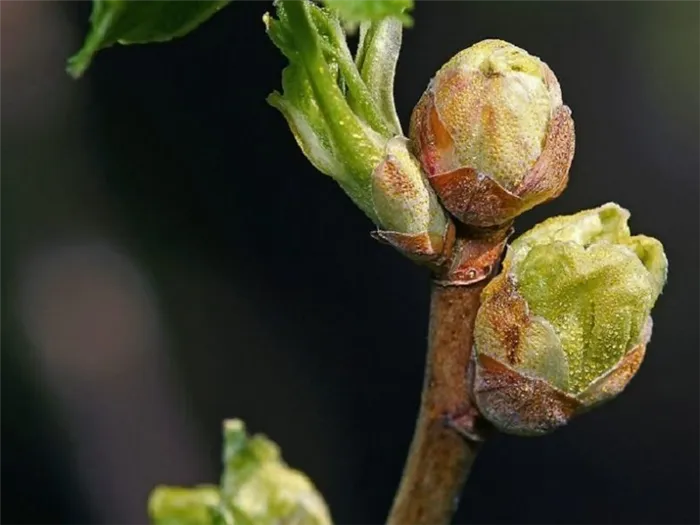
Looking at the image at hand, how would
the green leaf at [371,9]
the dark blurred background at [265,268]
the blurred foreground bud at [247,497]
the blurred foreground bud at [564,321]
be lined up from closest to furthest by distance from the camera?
the green leaf at [371,9] < the blurred foreground bud at [564,321] < the blurred foreground bud at [247,497] < the dark blurred background at [265,268]

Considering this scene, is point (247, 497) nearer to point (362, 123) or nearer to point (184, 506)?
point (184, 506)

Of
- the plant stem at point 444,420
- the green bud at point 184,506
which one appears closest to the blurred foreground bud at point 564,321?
the plant stem at point 444,420

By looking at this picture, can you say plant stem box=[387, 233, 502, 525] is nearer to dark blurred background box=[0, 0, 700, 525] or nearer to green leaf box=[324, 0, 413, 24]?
green leaf box=[324, 0, 413, 24]

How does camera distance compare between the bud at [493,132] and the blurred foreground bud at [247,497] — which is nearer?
the bud at [493,132]

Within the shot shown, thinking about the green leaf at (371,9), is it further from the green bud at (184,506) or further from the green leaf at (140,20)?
the green bud at (184,506)

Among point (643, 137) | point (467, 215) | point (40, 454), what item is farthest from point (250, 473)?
point (643, 137)

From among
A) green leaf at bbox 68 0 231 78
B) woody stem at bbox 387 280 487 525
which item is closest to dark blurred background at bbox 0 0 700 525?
woody stem at bbox 387 280 487 525

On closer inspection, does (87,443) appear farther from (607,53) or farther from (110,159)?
(607,53)

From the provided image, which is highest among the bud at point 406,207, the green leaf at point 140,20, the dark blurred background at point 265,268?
the green leaf at point 140,20
